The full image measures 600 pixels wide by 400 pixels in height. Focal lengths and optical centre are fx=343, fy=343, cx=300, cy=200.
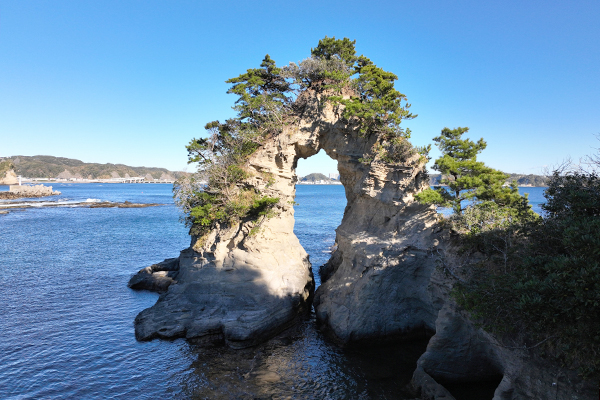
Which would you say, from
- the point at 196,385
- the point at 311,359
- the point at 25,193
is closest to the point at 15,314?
the point at 196,385

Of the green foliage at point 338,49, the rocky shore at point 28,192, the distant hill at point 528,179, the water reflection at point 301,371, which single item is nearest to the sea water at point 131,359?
the water reflection at point 301,371

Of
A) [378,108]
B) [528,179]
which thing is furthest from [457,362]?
[528,179]

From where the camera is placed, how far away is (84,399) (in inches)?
550

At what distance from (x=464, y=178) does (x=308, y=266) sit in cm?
1206

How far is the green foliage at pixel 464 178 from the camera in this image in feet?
56.0

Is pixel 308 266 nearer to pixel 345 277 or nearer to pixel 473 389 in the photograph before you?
pixel 345 277

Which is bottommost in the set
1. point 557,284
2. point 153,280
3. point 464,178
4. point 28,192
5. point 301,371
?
point 301,371

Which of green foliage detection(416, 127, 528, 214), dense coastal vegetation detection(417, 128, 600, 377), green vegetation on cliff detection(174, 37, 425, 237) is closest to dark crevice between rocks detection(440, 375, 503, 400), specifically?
dense coastal vegetation detection(417, 128, 600, 377)

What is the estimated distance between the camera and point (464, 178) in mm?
17344

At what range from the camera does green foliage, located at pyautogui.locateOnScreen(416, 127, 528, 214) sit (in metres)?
17.1

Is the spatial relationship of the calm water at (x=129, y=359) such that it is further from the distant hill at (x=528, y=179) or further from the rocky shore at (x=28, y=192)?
the rocky shore at (x=28, y=192)

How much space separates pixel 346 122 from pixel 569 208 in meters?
14.1

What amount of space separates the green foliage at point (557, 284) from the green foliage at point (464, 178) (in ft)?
15.5

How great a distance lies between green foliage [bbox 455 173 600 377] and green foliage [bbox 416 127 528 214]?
4.73 metres
